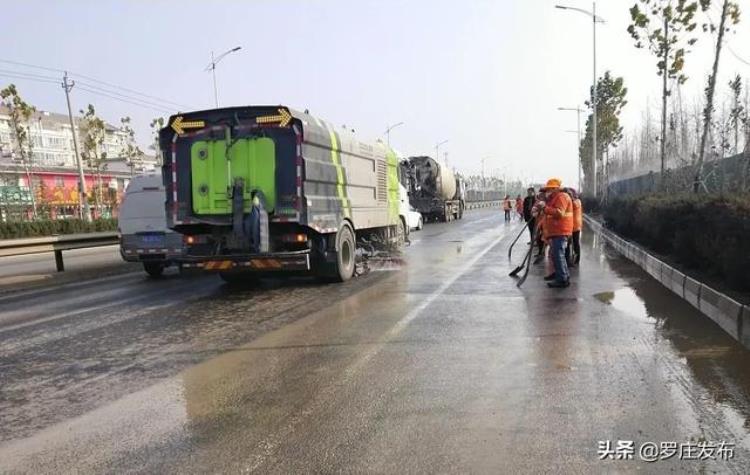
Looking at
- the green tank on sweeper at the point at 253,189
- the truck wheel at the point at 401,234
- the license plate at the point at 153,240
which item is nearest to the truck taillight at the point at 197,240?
the green tank on sweeper at the point at 253,189

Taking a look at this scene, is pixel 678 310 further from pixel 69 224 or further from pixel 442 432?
pixel 69 224

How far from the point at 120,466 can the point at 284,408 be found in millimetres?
1241

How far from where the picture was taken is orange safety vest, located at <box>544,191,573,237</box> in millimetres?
9953

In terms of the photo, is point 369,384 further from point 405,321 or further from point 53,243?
point 53,243

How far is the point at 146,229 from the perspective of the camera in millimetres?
12438

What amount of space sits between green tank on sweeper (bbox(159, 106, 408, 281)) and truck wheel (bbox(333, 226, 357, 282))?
6 cm

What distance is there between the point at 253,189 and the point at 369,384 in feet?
17.9

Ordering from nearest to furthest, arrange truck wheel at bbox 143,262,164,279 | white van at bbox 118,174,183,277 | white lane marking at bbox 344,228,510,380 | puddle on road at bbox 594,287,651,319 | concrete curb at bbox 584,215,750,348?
1. white lane marking at bbox 344,228,510,380
2. concrete curb at bbox 584,215,750,348
3. puddle on road at bbox 594,287,651,319
4. white van at bbox 118,174,183,277
5. truck wheel at bbox 143,262,164,279

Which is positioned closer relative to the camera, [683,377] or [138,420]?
[138,420]

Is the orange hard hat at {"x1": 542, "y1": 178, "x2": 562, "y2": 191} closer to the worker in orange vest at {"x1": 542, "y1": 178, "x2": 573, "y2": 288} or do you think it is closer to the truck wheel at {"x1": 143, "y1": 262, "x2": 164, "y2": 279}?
the worker in orange vest at {"x1": 542, "y1": 178, "x2": 573, "y2": 288}

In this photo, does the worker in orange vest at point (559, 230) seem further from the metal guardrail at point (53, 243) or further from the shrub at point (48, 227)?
the shrub at point (48, 227)

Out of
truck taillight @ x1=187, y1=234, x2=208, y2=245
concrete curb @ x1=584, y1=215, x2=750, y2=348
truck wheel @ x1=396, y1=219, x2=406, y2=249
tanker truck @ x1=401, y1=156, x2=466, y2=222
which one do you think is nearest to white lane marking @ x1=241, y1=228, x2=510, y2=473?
concrete curb @ x1=584, y1=215, x2=750, y2=348

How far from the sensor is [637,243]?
1558 cm

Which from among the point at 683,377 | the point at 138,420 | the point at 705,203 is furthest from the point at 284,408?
the point at 705,203
